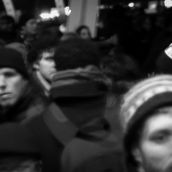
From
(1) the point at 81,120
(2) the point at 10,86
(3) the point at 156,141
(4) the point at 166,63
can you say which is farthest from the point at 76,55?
(3) the point at 156,141

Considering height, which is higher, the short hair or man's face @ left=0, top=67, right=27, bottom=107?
the short hair

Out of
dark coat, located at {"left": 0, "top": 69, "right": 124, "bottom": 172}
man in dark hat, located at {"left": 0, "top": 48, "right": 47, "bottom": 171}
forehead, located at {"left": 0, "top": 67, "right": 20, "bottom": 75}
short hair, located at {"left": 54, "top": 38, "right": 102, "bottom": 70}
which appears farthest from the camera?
forehead, located at {"left": 0, "top": 67, "right": 20, "bottom": 75}

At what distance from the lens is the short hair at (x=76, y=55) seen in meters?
2.86

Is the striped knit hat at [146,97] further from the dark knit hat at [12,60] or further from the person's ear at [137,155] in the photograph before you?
the dark knit hat at [12,60]

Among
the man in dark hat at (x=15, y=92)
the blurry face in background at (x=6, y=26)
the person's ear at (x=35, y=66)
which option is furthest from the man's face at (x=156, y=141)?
the blurry face in background at (x=6, y=26)

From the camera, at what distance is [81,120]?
2.61 meters

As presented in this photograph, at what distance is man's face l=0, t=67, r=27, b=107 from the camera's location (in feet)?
10.9

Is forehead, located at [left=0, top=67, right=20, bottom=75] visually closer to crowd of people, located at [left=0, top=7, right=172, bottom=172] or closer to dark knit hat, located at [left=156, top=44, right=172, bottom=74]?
crowd of people, located at [left=0, top=7, right=172, bottom=172]

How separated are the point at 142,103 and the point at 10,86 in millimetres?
1365

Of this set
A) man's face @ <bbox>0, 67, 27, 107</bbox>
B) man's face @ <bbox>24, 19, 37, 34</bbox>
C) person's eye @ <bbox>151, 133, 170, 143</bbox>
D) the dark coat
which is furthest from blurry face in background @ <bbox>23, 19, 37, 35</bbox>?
person's eye @ <bbox>151, 133, 170, 143</bbox>

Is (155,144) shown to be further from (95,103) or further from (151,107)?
(95,103)

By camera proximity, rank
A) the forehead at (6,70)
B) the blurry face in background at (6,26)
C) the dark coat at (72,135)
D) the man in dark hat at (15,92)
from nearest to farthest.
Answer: the dark coat at (72,135) < the man in dark hat at (15,92) < the forehead at (6,70) < the blurry face in background at (6,26)

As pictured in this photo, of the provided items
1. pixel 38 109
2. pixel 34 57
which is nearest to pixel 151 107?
pixel 38 109

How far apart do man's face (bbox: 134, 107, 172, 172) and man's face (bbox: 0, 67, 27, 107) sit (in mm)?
1321
